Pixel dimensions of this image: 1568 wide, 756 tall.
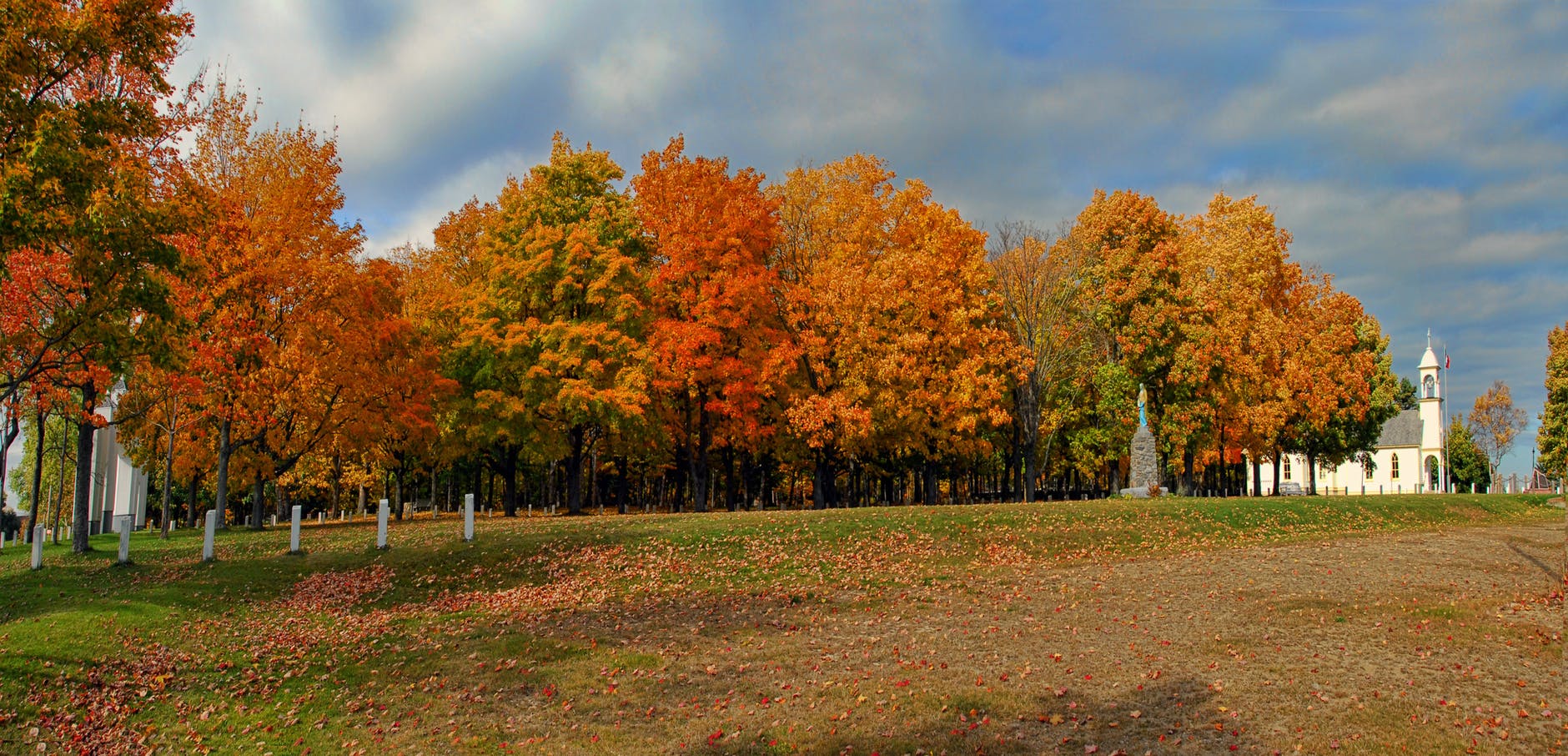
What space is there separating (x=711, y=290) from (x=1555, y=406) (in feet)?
170

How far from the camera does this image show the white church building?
279ft

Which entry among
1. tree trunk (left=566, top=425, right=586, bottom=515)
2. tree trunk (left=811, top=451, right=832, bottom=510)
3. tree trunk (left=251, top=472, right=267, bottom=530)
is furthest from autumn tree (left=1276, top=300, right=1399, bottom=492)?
tree trunk (left=251, top=472, right=267, bottom=530)

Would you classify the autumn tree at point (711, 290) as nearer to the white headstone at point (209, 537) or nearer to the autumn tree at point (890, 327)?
the autumn tree at point (890, 327)

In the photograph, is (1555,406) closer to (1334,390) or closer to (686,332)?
(1334,390)

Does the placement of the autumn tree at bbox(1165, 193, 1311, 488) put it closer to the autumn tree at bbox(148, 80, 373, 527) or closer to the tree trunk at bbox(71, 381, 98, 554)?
the autumn tree at bbox(148, 80, 373, 527)

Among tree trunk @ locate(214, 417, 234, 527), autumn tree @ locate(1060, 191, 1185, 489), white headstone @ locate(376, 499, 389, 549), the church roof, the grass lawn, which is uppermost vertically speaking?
autumn tree @ locate(1060, 191, 1185, 489)

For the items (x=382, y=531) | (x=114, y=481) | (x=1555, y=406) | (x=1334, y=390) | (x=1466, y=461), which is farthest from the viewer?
(x=1466, y=461)

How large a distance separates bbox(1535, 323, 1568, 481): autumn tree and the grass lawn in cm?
3635

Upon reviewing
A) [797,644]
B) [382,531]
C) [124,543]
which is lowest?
[797,644]

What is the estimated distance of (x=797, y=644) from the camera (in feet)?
41.7

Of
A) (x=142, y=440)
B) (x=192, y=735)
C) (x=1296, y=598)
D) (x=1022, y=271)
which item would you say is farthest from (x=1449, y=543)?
(x=142, y=440)

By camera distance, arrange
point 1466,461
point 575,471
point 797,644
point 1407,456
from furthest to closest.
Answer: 1. point 1407,456
2. point 1466,461
3. point 575,471
4. point 797,644

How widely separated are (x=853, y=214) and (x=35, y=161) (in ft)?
90.0

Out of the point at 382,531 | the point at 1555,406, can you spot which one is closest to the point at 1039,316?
the point at 382,531
